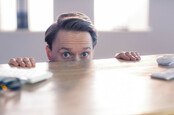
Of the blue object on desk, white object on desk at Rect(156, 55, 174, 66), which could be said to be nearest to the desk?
the blue object on desk

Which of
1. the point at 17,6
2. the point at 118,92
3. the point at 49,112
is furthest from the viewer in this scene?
the point at 17,6

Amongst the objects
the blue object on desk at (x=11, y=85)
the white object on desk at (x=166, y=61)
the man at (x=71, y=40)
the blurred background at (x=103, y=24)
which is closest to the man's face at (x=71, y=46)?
the man at (x=71, y=40)

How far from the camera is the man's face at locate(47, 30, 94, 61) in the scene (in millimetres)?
1186

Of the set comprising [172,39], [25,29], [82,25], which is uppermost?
[82,25]

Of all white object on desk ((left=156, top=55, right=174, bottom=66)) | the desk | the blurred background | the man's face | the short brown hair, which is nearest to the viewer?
the desk

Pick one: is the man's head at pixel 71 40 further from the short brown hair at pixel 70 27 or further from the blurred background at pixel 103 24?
the blurred background at pixel 103 24

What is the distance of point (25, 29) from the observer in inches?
119

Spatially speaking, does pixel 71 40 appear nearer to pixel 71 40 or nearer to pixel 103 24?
pixel 71 40

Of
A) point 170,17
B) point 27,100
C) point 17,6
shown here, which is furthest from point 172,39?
point 27,100

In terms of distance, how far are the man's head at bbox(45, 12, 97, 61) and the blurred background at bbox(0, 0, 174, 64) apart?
5.77 ft

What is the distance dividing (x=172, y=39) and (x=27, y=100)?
3883 millimetres

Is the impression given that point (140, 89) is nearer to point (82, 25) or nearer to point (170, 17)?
point (82, 25)

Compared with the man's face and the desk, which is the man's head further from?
the desk

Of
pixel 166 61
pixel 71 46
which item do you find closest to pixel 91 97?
pixel 166 61
